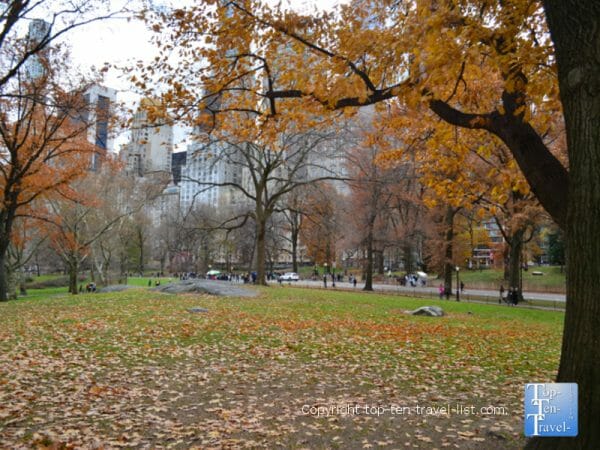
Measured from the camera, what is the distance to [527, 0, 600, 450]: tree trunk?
292 centimetres

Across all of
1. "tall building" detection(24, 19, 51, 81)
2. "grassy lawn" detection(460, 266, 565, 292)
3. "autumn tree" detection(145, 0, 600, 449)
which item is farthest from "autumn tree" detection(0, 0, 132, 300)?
"grassy lawn" detection(460, 266, 565, 292)

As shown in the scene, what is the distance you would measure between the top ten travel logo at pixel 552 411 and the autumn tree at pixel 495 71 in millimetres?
70

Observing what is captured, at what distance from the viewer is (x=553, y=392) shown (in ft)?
10.8

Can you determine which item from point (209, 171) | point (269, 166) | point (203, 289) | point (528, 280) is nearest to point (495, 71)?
point (203, 289)

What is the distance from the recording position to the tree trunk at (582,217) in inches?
115

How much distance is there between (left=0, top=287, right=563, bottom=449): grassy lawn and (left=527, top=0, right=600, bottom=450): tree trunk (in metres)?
1.41

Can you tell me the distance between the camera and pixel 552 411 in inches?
126

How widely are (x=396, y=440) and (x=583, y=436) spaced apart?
1773 millimetres

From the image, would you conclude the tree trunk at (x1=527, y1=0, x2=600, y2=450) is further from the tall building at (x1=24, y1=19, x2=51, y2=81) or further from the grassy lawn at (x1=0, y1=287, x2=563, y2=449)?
the tall building at (x1=24, y1=19, x2=51, y2=81)

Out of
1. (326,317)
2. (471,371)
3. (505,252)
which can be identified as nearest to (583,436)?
(471,371)

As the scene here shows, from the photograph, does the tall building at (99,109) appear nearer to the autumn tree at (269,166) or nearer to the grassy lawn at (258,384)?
the autumn tree at (269,166)

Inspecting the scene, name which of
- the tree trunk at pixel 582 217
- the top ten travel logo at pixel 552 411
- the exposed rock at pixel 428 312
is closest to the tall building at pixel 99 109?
the exposed rock at pixel 428 312

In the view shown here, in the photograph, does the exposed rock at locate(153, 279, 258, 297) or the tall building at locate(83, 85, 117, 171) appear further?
the exposed rock at locate(153, 279, 258, 297)

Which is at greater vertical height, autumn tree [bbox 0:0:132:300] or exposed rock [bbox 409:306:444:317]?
autumn tree [bbox 0:0:132:300]
